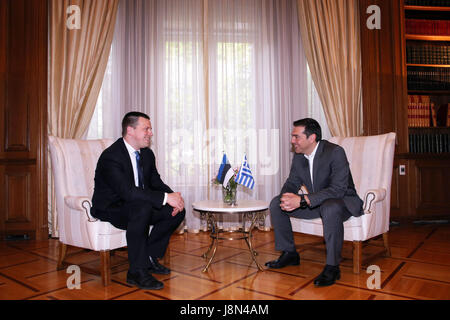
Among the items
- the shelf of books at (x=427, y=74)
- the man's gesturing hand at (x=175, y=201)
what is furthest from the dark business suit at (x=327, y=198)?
the shelf of books at (x=427, y=74)

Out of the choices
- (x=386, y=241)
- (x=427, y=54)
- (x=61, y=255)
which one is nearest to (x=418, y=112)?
(x=427, y=54)

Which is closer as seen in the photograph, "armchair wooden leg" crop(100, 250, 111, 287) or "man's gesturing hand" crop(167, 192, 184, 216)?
"armchair wooden leg" crop(100, 250, 111, 287)

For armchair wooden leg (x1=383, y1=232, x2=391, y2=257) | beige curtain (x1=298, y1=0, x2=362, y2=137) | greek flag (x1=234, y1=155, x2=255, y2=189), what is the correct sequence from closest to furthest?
greek flag (x1=234, y1=155, x2=255, y2=189) < armchair wooden leg (x1=383, y1=232, x2=391, y2=257) < beige curtain (x1=298, y1=0, x2=362, y2=137)

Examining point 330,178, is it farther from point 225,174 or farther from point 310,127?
point 225,174

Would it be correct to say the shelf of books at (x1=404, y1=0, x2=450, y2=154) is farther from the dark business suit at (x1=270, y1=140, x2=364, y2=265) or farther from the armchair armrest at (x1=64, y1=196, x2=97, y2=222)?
the armchair armrest at (x1=64, y1=196, x2=97, y2=222)

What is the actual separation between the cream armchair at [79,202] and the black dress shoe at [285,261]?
42.0 inches

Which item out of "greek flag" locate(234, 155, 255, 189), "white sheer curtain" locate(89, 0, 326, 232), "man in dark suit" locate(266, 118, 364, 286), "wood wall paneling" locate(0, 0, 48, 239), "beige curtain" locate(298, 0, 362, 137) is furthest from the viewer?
"beige curtain" locate(298, 0, 362, 137)

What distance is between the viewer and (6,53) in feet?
12.3

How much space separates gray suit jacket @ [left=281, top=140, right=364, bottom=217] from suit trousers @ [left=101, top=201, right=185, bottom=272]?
3.13ft

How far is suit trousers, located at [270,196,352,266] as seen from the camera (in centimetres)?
230

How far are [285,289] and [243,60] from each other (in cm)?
283

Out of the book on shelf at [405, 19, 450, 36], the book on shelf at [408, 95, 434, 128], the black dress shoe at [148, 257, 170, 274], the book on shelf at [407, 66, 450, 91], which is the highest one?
the book on shelf at [405, 19, 450, 36]

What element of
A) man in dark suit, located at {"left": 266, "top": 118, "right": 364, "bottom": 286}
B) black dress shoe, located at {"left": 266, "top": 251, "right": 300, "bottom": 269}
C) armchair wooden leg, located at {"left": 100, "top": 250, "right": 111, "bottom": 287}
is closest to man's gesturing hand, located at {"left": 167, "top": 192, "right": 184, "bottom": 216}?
armchair wooden leg, located at {"left": 100, "top": 250, "right": 111, "bottom": 287}
